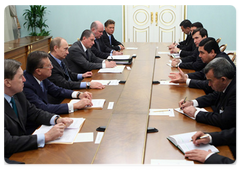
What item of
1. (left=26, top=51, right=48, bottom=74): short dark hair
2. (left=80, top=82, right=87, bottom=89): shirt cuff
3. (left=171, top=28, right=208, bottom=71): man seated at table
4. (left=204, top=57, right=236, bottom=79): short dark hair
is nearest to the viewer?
(left=204, top=57, right=236, bottom=79): short dark hair

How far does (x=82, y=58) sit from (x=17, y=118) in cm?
234

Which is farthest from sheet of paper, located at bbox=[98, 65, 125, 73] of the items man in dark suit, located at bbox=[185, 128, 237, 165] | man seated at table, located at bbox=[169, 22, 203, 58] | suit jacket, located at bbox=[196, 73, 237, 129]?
man in dark suit, located at bbox=[185, 128, 237, 165]

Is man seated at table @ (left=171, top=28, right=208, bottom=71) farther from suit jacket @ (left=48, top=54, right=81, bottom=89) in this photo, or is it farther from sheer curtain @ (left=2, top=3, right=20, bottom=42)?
sheer curtain @ (left=2, top=3, right=20, bottom=42)

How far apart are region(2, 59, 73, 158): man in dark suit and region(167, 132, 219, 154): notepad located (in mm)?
796

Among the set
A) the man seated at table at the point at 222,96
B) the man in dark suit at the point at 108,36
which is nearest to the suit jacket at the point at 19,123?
the man seated at table at the point at 222,96

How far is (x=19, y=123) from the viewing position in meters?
2.17

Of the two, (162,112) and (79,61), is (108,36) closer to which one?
(79,61)

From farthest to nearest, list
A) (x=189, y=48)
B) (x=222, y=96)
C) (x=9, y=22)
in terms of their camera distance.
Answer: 1. (x=9, y=22)
2. (x=189, y=48)
3. (x=222, y=96)

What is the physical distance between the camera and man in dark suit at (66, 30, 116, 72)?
4.33 meters

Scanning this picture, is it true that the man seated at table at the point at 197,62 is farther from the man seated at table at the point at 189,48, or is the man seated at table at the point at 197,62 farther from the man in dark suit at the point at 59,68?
the man in dark suit at the point at 59,68

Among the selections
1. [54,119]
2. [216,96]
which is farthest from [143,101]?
[54,119]

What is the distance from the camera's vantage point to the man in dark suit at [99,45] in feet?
17.2

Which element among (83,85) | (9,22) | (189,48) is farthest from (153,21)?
(83,85)

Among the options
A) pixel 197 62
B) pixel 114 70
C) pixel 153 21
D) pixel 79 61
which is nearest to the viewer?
pixel 114 70
